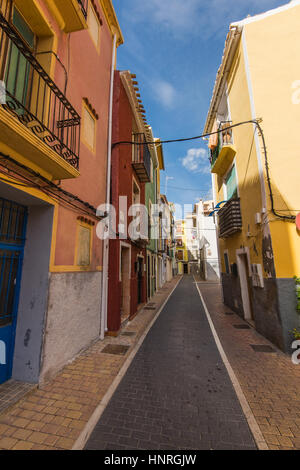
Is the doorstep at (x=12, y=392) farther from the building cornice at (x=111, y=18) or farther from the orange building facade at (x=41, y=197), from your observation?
the building cornice at (x=111, y=18)

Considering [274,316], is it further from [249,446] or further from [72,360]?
[72,360]

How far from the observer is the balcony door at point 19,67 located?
382cm

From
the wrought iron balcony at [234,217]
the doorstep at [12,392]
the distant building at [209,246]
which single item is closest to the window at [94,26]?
the wrought iron balcony at [234,217]

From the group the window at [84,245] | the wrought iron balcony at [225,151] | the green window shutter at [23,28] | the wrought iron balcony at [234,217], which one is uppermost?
the wrought iron balcony at [225,151]

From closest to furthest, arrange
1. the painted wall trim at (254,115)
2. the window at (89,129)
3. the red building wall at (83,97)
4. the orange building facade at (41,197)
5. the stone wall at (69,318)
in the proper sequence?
the orange building facade at (41,197) < the stone wall at (69,318) < the red building wall at (83,97) < the window at (89,129) < the painted wall trim at (254,115)

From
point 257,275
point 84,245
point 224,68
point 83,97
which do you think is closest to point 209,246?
point 224,68

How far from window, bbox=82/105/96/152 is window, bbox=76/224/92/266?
104 inches

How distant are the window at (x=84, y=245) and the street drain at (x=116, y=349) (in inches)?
97.9

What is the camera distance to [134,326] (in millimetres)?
8117

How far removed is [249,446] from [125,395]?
81.5 inches

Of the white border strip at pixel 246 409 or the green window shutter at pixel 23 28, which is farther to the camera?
the green window shutter at pixel 23 28

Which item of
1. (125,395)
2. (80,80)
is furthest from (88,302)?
(80,80)

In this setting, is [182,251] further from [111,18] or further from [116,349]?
[116,349]

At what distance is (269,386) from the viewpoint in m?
4.03
